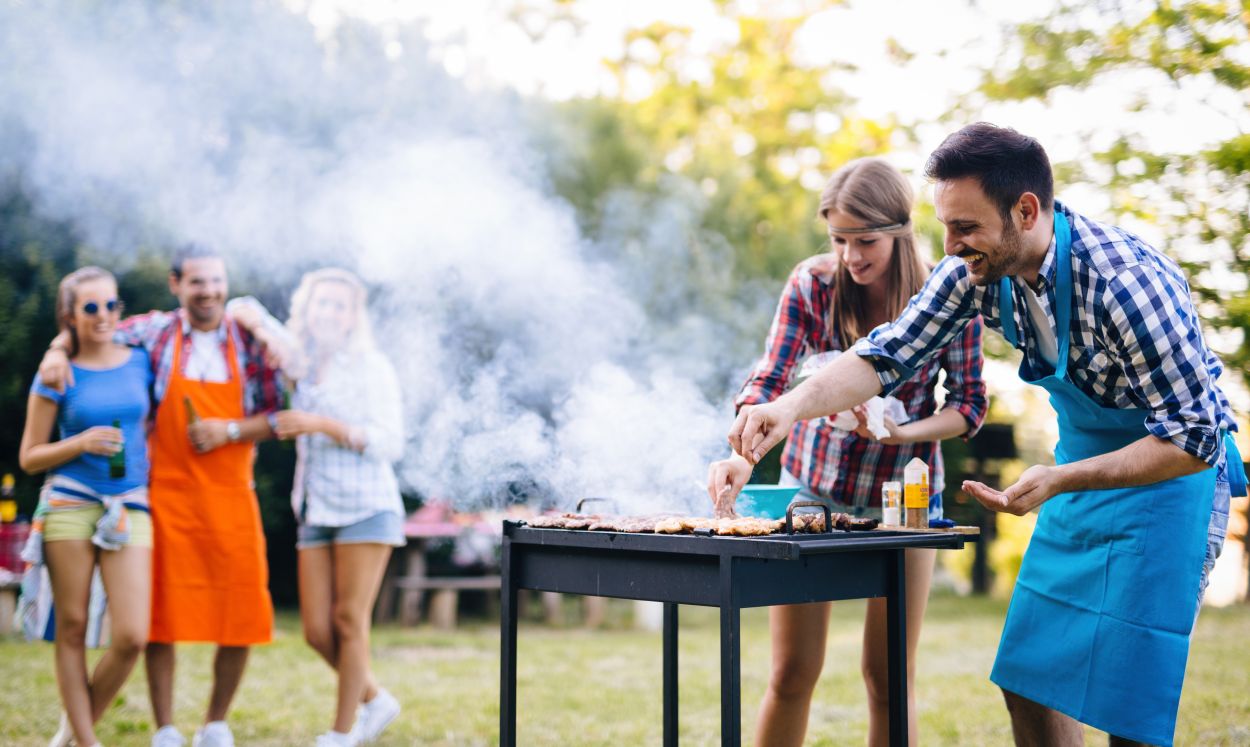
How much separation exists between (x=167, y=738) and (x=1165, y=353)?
3610 mm

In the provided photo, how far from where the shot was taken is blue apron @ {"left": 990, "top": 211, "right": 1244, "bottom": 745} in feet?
7.66

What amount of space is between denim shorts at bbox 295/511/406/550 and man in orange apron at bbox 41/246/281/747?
0.75ft

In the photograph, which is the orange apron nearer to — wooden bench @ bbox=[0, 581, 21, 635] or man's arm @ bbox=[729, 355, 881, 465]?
man's arm @ bbox=[729, 355, 881, 465]

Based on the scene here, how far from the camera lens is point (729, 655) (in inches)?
90.4

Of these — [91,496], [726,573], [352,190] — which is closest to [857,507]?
[726,573]

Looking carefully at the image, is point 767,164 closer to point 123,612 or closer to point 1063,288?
point 123,612

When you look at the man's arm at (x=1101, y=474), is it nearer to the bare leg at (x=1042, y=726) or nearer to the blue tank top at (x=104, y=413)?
the bare leg at (x=1042, y=726)

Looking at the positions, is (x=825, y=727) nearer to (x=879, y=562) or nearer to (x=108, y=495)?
(x=879, y=562)

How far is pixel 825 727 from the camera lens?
4770mm

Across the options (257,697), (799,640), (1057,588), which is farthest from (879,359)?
(257,697)

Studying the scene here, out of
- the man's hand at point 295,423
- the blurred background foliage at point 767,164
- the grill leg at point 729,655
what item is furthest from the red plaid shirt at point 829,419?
the man's hand at point 295,423

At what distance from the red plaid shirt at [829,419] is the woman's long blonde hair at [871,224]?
1.9 inches

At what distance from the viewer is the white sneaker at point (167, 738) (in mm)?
4012

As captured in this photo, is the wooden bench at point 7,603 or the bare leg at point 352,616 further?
the wooden bench at point 7,603
